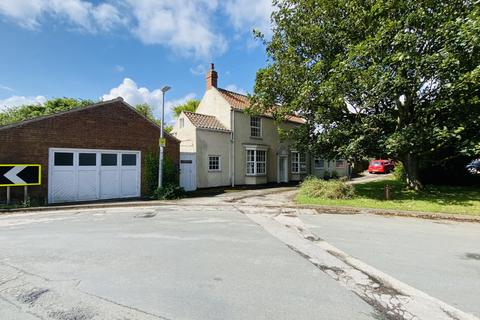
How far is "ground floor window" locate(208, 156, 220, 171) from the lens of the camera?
19734 millimetres

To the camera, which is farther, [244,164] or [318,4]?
[244,164]

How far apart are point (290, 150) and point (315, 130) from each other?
27.7ft

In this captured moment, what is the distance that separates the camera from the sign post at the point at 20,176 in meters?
11.5

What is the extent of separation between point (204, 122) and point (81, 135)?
840 centimetres

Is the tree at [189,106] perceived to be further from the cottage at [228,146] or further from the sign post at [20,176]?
the sign post at [20,176]

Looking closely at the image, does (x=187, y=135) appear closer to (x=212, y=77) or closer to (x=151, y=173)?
(x=151, y=173)

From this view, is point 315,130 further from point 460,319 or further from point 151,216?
point 460,319

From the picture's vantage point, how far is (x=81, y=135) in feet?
45.0

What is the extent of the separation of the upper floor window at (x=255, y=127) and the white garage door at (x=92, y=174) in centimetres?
992

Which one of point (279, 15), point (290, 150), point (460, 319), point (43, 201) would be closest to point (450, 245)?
point (460, 319)

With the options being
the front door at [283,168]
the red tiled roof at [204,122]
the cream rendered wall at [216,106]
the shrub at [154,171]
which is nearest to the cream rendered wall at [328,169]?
the front door at [283,168]

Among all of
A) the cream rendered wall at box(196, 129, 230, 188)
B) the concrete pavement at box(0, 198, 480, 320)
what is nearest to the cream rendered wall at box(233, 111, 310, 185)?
the cream rendered wall at box(196, 129, 230, 188)

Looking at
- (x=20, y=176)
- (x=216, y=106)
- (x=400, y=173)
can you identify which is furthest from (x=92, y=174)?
(x=400, y=173)

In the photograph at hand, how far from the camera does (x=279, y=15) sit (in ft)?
52.6
